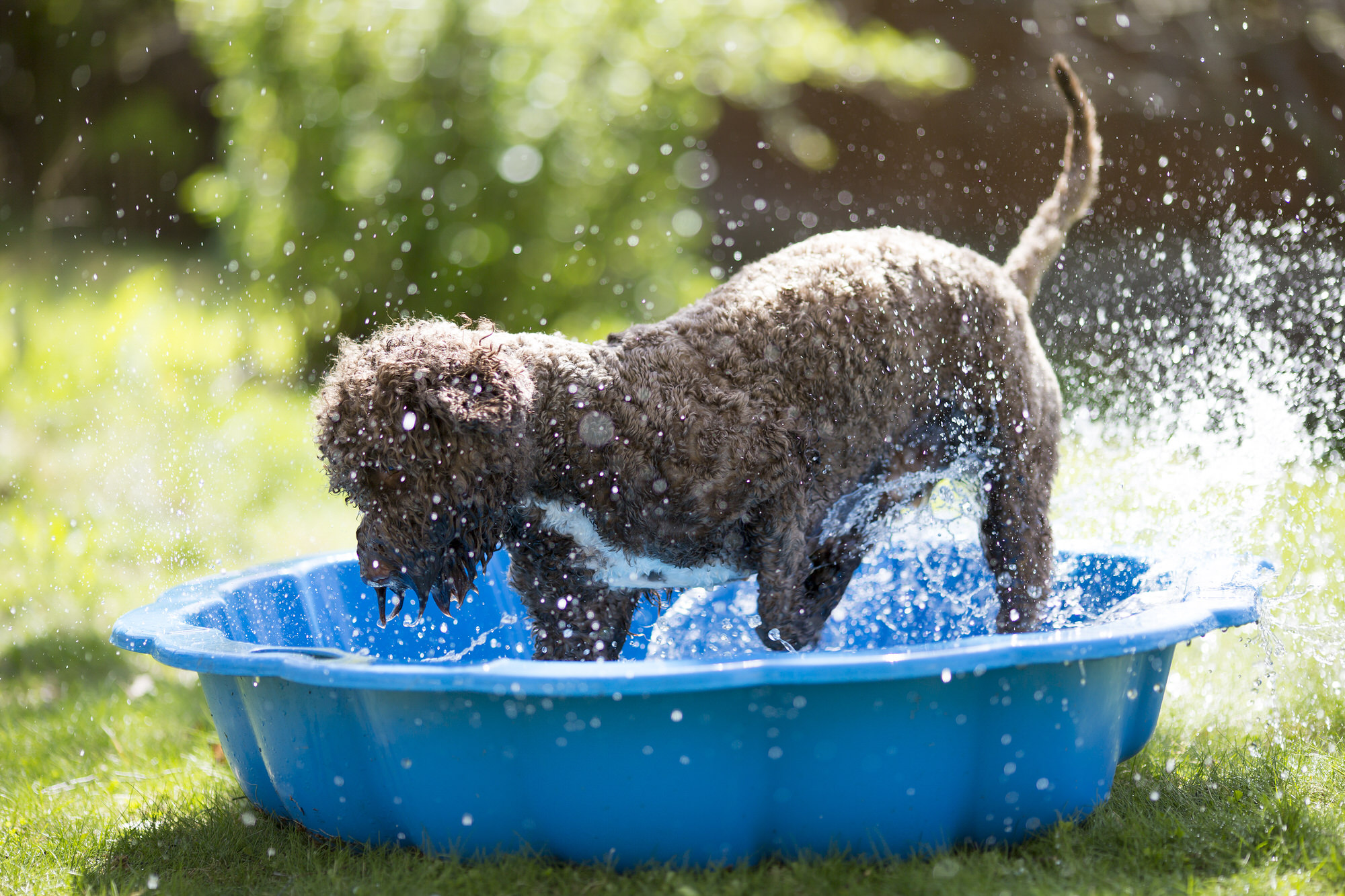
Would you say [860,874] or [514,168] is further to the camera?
[514,168]

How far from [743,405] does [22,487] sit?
5.74m

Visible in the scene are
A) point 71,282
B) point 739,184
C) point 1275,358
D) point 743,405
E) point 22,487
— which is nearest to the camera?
point 743,405

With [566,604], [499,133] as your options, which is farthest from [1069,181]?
[499,133]

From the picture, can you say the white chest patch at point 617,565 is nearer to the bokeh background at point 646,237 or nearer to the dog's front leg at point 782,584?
the dog's front leg at point 782,584

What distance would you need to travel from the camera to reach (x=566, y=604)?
315 cm

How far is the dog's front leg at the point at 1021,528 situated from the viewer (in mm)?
3496

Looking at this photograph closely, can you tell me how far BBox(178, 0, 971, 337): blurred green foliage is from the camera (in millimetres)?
8211

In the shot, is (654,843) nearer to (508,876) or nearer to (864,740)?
(508,876)

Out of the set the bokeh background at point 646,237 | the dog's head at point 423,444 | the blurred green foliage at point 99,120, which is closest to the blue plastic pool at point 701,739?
the dog's head at point 423,444

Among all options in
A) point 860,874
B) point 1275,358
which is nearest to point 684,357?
point 860,874

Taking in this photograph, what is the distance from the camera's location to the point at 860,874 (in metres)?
2.51

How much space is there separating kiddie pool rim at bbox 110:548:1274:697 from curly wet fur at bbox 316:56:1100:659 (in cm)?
29

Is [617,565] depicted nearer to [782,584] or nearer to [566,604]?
[566,604]

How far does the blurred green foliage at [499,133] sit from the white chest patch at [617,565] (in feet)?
16.7
